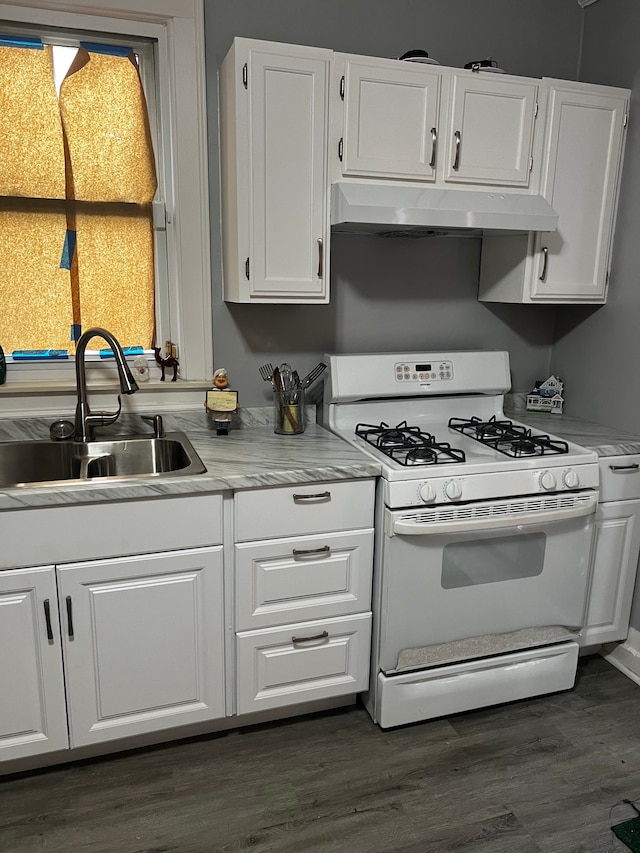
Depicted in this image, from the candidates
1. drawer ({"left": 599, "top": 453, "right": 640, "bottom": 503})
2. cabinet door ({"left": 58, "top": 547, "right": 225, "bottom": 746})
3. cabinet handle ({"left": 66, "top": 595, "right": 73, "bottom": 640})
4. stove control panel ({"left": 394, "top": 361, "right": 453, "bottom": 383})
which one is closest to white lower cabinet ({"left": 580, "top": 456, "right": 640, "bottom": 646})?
drawer ({"left": 599, "top": 453, "right": 640, "bottom": 503})

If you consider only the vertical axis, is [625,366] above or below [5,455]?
above

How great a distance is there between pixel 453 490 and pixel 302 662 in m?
0.73

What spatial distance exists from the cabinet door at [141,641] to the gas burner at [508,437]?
3.36 feet

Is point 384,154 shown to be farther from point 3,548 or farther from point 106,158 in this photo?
point 3,548

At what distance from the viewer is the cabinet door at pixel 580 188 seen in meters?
2.35

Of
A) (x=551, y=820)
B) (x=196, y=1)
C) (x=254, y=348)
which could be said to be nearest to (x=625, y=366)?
(x=254, y=348)

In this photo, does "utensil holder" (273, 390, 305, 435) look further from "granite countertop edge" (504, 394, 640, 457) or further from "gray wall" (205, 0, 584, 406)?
"granite countertop edge" (504, 394, 640, 457)

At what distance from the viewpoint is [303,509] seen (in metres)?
2.00

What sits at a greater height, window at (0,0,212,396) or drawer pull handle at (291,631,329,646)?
window at (0,0,212,396)

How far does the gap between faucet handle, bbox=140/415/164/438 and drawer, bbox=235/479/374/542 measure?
0.56 meters

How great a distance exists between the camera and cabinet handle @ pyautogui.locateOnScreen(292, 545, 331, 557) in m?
2.03

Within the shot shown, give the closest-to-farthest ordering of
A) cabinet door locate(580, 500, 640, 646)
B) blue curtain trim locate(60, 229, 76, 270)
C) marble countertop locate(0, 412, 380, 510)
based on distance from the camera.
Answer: marble countertop locate(0, 412, 380, 510)
blue curtain trim locate(60, 229, 76, 270)
cabinet door locate(580, 500, 640, 646)

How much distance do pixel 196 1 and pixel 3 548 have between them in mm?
1829

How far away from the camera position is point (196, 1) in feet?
7.14
